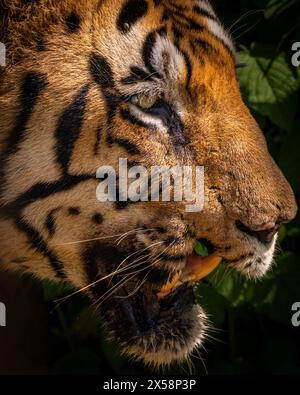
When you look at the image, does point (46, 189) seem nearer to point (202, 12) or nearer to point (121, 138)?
point (121, 138)

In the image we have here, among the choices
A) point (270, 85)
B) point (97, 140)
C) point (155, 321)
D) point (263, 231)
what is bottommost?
point (155, 321)

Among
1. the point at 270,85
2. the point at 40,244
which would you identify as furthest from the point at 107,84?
the point at 270,85

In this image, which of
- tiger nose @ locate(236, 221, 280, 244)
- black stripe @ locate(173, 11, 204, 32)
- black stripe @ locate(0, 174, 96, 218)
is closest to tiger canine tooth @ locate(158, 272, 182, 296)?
tiger nose @ locate(236, 221, 280, 244)

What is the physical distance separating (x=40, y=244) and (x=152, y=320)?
0.32 m

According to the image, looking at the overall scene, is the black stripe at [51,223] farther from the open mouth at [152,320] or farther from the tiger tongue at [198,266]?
the tiger tongue at [198,266]

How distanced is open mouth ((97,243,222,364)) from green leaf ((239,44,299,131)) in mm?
639

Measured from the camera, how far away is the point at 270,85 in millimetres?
2141

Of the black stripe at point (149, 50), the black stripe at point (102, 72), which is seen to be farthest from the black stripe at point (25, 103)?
the black stripe at point (149, 50)

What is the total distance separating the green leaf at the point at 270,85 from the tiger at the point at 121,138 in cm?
53

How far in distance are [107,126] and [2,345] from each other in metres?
1.01

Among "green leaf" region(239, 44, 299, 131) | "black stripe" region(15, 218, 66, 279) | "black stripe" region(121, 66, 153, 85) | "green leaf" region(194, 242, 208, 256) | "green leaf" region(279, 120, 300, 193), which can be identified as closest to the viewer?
"black stripe" region(121, 66, 153, 85)

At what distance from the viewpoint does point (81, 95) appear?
150cm

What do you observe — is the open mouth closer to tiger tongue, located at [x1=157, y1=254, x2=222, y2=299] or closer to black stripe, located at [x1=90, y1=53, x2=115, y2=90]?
tiger tongue, located at [x1=157, y1=254, x2=222, y2=299]

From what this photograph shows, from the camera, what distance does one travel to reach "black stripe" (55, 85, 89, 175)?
1.50 m
